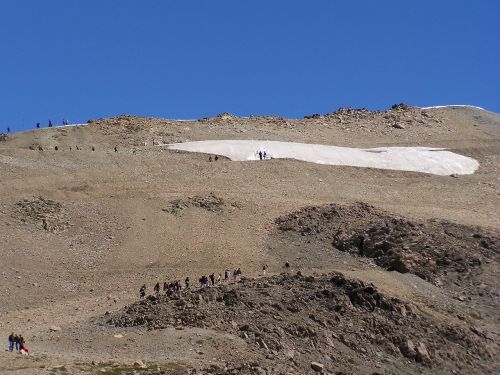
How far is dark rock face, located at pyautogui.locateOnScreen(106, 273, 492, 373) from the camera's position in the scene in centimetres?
2997

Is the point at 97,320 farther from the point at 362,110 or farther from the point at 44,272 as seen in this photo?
the point at 362,110

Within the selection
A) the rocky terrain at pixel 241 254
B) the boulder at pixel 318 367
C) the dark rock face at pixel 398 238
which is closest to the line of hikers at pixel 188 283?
the rocky terrain at pixel 241 254

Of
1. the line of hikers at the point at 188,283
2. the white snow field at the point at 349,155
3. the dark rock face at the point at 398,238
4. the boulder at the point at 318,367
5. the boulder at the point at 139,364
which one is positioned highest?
the white snow field at the point at 349,155

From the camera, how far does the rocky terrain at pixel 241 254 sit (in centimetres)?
2973

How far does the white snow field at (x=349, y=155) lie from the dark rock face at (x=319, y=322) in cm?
2727

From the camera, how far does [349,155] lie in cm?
6253

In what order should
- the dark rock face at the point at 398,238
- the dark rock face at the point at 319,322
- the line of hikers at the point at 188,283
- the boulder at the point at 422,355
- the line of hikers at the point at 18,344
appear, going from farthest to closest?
the dark rock face at the point at 398,238 < the line of hikers at the point at 188,283 < the boulder at the point at 422,355 < the dark rock face at the point at 319,322 < the line of hikers at the point at 18,344

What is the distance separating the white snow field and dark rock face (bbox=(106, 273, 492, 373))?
2727cm

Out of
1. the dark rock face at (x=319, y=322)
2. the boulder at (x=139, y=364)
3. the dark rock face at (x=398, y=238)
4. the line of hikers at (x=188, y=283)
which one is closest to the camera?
the boulder at (x=139, y=364)

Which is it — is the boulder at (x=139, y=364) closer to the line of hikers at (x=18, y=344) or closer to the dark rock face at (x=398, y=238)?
the line of hikers at (x=18, y=344)

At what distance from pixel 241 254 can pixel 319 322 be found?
11598mm

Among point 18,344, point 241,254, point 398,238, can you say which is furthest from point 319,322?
point 398,238

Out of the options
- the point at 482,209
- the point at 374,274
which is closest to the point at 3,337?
the point at 374,274

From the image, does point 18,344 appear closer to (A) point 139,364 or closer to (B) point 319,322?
(A) point 139,364
